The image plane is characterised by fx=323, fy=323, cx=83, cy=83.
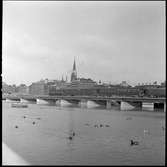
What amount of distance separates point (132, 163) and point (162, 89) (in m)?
50.3

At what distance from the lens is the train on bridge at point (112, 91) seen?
57.8m

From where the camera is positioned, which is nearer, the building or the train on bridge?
the train on bridge

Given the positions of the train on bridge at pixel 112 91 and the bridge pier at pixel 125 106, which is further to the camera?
the train on bridge at pixel 112 91

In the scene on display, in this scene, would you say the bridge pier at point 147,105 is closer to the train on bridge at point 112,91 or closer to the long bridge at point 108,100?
the long bridge at point 108,100

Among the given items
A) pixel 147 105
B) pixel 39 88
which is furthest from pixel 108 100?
pixel 39 88

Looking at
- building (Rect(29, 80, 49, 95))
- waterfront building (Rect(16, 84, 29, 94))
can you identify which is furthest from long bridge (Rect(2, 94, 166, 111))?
waterfront building (Rect(16, 84, 29, 94))

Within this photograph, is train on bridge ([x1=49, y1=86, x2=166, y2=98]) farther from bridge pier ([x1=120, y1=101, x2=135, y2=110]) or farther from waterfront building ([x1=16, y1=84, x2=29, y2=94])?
bridge pier ([x1=120, y1=101, x2=135, y2=110])

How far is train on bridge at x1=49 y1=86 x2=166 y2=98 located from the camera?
57.8m

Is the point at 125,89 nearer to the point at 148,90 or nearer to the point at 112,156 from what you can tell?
the point at 148,90

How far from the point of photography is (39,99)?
51688mm

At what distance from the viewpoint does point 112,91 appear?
2566 inches

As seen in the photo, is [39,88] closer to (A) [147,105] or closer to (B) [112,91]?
(B) [112,91]

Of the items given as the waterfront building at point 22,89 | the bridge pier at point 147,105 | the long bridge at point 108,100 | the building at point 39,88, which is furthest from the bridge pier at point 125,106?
the waterfront building at point 22,89

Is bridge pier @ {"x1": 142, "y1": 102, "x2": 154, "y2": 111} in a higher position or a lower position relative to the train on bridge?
lower
